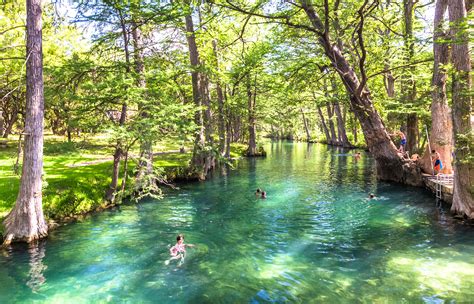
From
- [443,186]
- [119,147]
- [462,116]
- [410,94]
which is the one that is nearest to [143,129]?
[119,147]

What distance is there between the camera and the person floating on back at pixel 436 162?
18281 mm

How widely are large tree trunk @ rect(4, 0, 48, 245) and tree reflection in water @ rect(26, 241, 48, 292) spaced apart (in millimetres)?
500

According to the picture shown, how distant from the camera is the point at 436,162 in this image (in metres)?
18.5

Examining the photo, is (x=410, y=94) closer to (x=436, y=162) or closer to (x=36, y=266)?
(x=436, y=162)

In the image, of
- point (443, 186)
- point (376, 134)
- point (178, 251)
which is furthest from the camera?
point (376, 134)

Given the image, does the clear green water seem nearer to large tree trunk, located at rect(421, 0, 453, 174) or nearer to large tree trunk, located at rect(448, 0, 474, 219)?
large tree trunk, located at rect(448, 0, 474, 219)

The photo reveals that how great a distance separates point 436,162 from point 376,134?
13.7ft

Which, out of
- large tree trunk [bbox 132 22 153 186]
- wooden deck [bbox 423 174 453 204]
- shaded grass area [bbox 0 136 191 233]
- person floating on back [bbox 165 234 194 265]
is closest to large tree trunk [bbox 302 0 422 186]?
wooden deck [bbox 423 174 453 204]

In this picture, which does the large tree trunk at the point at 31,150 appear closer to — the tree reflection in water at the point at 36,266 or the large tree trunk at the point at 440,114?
the tree reflection in water at the point at 36,266

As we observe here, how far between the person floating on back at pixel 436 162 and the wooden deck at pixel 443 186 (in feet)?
1.71

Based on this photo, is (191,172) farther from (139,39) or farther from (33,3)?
(33,3)

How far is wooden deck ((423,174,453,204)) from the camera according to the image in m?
16.1

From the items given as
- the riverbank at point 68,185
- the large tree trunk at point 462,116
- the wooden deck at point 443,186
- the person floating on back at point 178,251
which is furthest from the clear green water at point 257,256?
the large tree trunk at point 462,116

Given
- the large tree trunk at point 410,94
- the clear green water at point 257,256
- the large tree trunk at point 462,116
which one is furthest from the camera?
the large tree trunk at point 410,94
